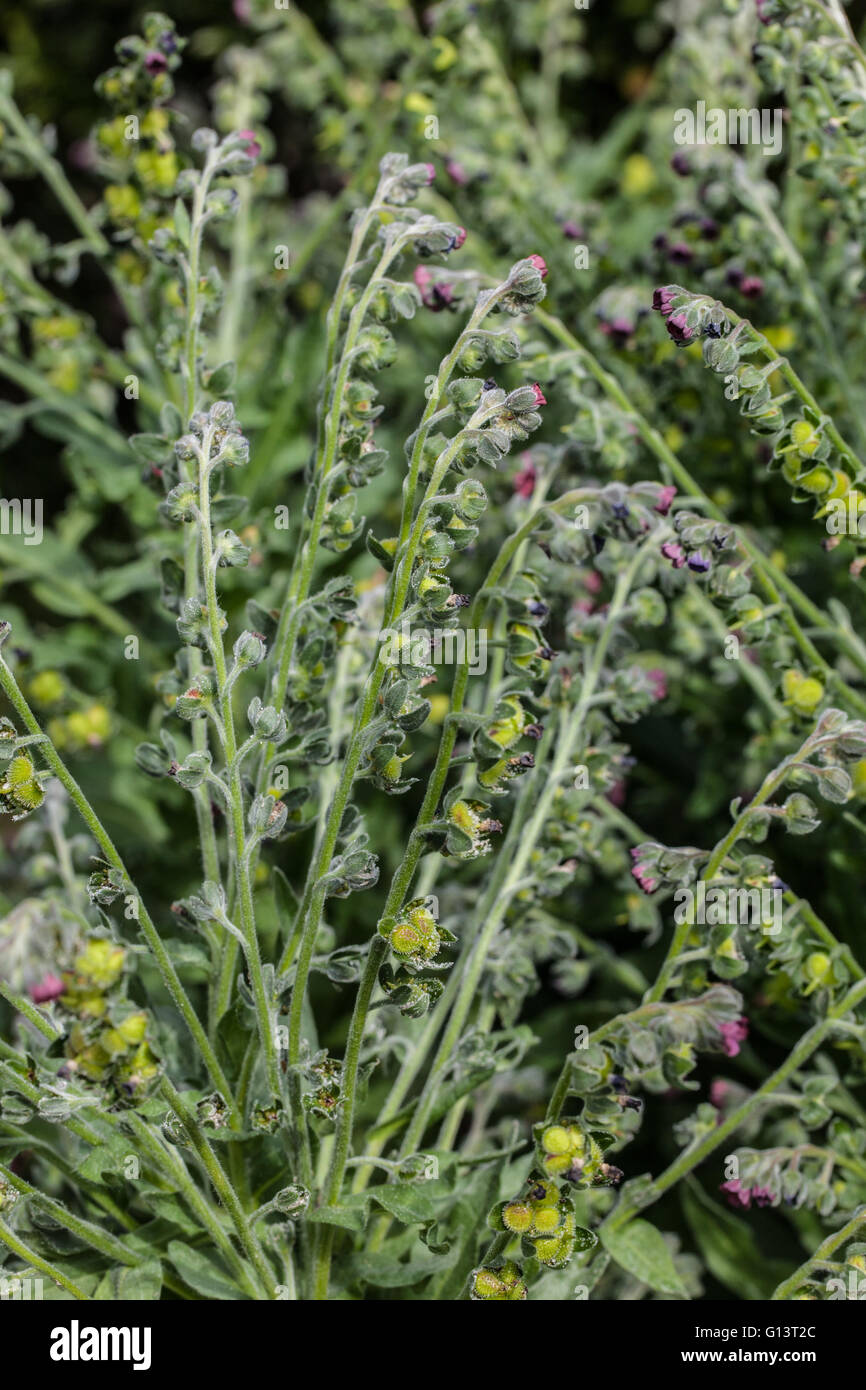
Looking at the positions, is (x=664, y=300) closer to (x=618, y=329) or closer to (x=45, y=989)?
(x=618, y=329)

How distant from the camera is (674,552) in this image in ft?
2.17

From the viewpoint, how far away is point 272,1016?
60 centimetres

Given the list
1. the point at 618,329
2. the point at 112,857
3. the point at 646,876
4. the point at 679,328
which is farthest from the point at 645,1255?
the point at 618,329

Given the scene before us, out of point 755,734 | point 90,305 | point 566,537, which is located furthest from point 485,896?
point 90,305

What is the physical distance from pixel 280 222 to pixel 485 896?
86 centimetres

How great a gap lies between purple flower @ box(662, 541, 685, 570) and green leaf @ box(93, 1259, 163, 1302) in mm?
415

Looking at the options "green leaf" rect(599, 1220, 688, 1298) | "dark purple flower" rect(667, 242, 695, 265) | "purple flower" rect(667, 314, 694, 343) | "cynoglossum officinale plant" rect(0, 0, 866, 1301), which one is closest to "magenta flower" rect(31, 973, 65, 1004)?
"cynoglossum officinale plant" rect(0, 0, 866, 1301)

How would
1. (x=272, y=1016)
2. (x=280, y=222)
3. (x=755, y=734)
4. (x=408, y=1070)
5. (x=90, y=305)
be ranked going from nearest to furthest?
1. (x=272, y=1016)
2. (x=408, y=1070)
3. (x=755, y=734)
4. (x=280, y=222)
5. (x=90, y=305)

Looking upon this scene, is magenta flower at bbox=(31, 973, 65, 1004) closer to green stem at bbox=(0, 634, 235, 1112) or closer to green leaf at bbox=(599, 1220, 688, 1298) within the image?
green stem at bbox=(0, 634, 235, 1112)

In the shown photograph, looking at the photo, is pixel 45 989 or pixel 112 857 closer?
pixel 112 857

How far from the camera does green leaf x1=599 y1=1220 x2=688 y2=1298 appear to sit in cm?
65

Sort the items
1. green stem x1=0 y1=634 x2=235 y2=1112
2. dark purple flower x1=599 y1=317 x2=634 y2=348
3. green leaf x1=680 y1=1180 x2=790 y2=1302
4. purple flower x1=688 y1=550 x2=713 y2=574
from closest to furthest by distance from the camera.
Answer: green stem x1=0 y1=634 x2=235 y2=1112, purple flower x1=688 y1=550 x2=713 y2=574, green leaf x1=680 y1=1180 x2=790 y2=1302, dark purple flower x1=599 y1=317 x2=634 y2=348

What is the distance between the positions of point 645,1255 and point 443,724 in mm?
286
